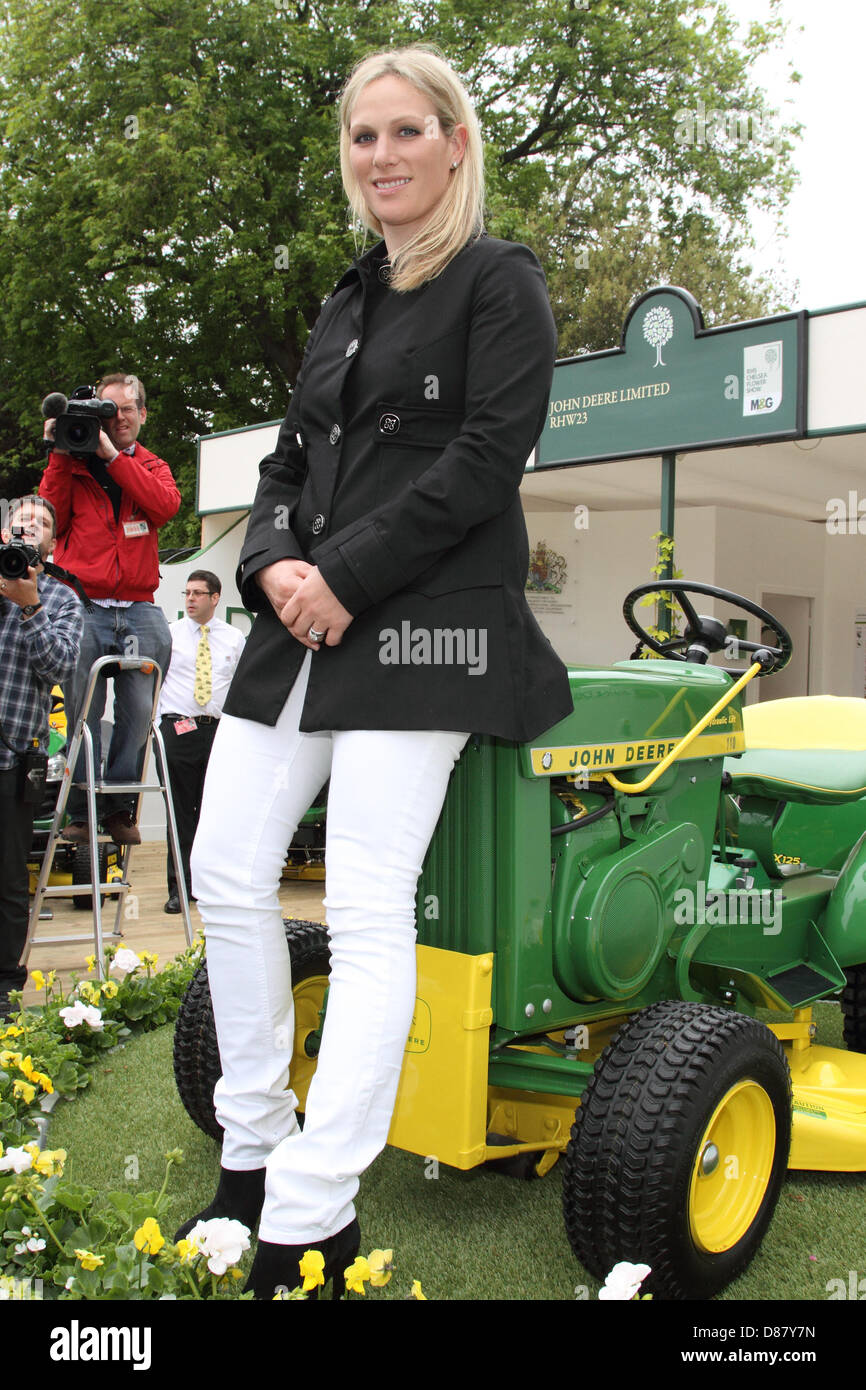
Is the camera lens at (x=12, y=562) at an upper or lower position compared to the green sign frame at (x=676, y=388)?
lower

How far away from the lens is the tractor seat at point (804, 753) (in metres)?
2.76

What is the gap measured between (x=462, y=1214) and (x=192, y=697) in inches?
161

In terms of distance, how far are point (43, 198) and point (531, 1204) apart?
57.4ft

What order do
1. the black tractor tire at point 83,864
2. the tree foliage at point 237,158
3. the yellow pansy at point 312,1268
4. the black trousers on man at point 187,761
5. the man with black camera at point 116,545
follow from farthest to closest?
1. the tree foliage at point 237,158
2. the black trousers on man at point 187,761
3. the black tractor tire at point 83,864
4. the man with black camera at point 116,545
5. the yellow pansy at point 312,1268

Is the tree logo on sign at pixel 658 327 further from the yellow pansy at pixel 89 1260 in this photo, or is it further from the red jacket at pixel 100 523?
the yellow pansy at pixel 89 1260

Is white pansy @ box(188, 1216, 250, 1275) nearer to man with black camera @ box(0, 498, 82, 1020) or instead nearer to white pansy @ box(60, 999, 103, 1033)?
white pansy @ box(60, 999, 103, 1033)

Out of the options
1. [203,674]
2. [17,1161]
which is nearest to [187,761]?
[203,674]

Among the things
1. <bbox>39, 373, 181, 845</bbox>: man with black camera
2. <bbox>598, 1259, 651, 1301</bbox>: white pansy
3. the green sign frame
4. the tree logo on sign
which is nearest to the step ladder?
<bbox>39, 373, 181, 845</bbox>: man with black camera

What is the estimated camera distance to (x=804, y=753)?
9.64ft

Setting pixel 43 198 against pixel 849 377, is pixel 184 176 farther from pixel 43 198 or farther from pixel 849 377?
pixel 849 377

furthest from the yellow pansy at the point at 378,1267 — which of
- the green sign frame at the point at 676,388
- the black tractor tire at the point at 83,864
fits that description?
the green sign frame at the point at 676,388

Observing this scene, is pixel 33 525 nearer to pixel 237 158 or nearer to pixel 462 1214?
pixel 462 1214

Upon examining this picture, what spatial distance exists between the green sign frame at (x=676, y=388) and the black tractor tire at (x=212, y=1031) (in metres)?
5.02
